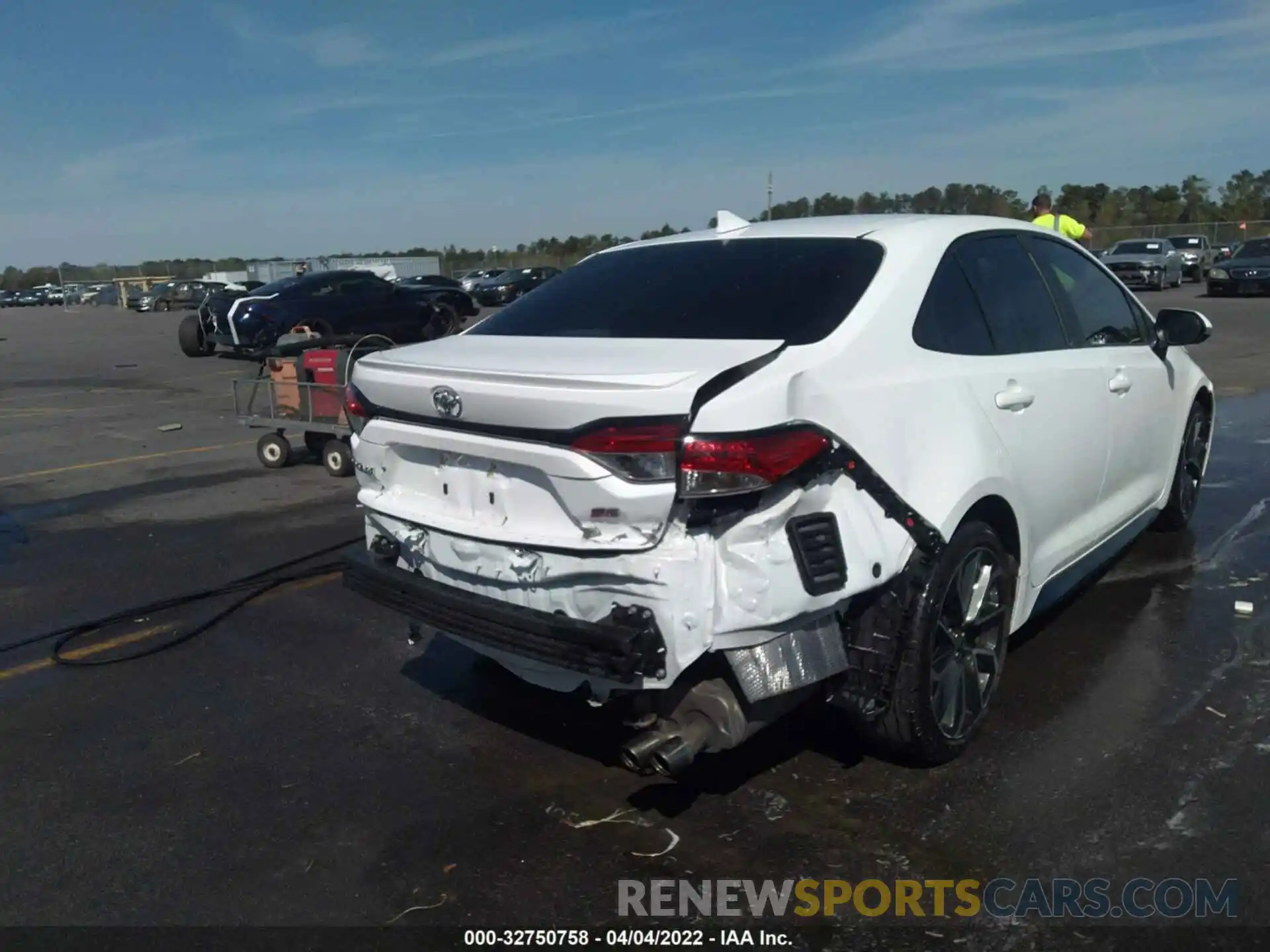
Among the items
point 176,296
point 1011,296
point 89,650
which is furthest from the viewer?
point 176,296

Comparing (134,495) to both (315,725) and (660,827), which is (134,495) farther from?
(660,827)

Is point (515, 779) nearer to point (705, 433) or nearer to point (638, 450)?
point (638, 450)

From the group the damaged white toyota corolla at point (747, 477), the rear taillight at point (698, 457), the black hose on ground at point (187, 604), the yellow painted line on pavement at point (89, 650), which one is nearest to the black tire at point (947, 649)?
the damaged white toyota corolla at point (747, 477)

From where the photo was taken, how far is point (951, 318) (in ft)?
12.7

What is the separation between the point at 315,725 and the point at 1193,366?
4.92 m

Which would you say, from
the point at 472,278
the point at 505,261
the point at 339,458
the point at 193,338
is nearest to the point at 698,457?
the point at 339,458

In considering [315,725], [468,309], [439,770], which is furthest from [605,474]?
[468,309]

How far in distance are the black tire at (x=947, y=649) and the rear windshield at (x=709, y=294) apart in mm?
871

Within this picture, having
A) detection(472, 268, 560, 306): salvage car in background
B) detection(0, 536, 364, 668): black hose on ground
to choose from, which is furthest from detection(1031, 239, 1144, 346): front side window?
detection(472, 268, 560, 306): salvage car in background

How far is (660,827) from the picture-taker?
11.1 ft

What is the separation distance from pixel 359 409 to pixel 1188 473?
4723 mm

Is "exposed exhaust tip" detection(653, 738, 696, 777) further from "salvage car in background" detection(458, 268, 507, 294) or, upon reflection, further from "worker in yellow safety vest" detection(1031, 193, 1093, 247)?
"salvage car in background" detection(458, 268, 507, 294)

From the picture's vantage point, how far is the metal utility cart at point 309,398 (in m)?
8.80

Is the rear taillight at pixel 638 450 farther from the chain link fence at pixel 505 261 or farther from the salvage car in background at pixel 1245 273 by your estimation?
the chain link fence at pixel 505 261
